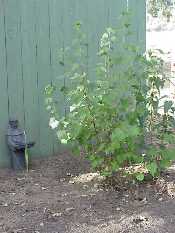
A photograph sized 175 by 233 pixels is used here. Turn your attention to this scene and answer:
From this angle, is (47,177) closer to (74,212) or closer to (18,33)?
(74,212)

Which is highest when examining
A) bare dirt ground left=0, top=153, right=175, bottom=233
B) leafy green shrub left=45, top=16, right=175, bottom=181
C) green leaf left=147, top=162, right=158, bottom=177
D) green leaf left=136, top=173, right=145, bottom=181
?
leafy green shrub left=45, top=16, right=175, bottom=181

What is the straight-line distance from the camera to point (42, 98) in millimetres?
5754

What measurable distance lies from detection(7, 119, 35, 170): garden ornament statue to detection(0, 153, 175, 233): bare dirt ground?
143 millimetres

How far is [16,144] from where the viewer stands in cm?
531

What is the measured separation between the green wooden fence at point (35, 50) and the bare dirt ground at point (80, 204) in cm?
66

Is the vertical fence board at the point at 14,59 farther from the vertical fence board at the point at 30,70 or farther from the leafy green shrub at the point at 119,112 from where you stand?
the leafy green shrub at the point at 119,112

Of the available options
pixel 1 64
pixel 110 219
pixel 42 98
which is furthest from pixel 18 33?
pixel 110 219

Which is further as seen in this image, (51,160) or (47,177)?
(51,160)

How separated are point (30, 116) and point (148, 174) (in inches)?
63.6

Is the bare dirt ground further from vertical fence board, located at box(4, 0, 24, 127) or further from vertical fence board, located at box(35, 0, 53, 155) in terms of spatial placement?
vertical fence board, located at box(4, 0, 24, 127)

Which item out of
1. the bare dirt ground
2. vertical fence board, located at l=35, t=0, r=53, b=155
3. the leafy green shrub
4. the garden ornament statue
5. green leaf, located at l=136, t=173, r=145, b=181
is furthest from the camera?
vertical fence board, located at l=35, t=0, r=53, b=155

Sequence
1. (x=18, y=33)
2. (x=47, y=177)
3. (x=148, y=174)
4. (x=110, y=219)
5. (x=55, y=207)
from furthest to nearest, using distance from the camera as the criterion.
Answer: (x=18, y=33), (x=47, y=177), (x=148, y=174), (x=55, y=207), (x=110, y=219)

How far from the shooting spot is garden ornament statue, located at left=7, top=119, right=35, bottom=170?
5.33m

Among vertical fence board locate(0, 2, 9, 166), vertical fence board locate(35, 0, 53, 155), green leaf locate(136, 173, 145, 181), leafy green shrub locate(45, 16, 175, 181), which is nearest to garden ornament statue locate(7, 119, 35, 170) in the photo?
vertical fence board locate(0, 2, 9, 166)
